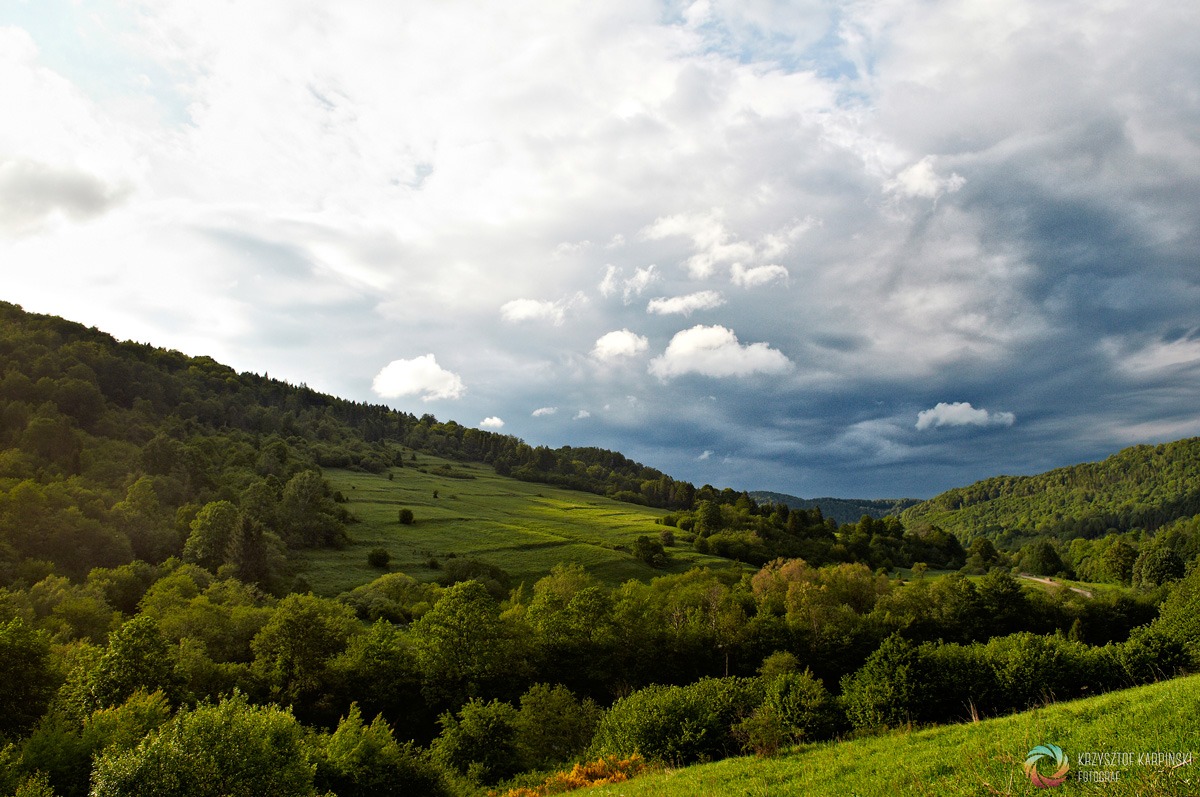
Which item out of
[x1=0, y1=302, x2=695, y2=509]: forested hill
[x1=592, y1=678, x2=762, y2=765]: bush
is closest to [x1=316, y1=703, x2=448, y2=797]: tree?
[x1=592, y1=678, x2=762, y2=765]: bush

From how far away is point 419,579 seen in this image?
9800 centimetres

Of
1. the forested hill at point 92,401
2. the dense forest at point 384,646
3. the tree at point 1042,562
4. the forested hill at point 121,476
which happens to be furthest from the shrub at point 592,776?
the tree at point 1042,562

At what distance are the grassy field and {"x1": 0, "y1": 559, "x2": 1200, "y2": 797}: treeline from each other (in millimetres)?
18446

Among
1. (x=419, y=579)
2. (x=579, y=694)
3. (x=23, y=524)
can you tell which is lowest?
(x=579, y=694)

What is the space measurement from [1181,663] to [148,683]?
80040mm

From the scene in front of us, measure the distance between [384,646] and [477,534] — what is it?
66.8 meters

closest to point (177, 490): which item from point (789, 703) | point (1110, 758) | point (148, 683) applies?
point (148, 683)

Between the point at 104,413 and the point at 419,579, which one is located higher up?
the point at 104,413

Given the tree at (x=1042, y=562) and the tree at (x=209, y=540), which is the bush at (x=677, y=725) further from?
the tree at (x=1042, y=562)

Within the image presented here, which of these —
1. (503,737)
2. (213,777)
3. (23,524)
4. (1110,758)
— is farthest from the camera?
(23,524)

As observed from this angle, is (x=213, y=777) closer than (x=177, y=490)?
Yes

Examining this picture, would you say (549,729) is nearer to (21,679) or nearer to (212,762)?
(212,762)

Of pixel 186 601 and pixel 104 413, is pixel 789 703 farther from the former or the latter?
pixel 104 413
